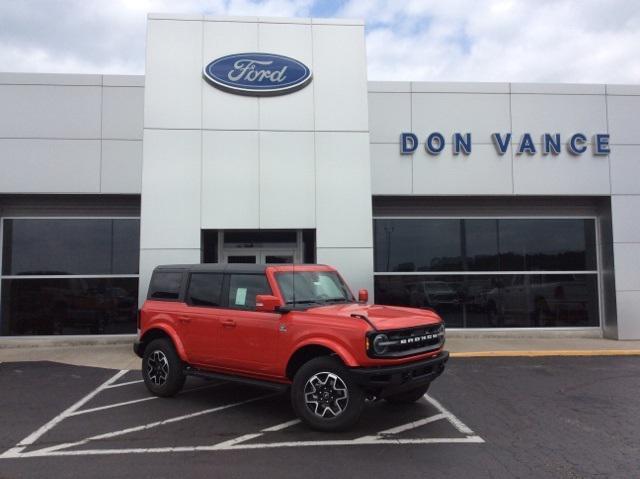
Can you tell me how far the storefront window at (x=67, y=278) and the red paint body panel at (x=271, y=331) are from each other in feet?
20.2

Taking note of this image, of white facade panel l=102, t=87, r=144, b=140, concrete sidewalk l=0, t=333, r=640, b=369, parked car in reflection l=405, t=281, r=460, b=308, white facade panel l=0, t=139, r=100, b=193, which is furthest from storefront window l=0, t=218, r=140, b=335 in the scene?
parked car in reflection l=405, t=281, r=460, b=308

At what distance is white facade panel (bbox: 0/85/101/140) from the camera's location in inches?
484

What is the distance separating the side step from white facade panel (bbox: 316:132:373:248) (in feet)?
16.5

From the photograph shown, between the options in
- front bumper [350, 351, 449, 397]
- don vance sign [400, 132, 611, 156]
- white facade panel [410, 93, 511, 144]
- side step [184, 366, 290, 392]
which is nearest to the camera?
front bumper [350, 351, 449, 397]

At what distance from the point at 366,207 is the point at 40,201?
333 inches

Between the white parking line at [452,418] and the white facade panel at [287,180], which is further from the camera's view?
the white facade panel at [287,180]

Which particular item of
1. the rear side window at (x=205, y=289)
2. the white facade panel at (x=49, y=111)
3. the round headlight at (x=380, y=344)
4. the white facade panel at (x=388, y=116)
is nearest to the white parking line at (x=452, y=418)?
the round headlight at (x=380, y=344)

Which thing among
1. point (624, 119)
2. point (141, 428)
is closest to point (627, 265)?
point (624, 119)

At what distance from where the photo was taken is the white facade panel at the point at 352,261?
11.2 meters

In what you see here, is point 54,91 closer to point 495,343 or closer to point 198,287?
point 198,287

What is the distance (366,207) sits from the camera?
449 inches

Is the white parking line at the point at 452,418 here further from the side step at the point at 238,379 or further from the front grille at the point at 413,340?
the side step at the point at 238,379

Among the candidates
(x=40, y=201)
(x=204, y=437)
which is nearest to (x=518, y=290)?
(x=204, y=437)

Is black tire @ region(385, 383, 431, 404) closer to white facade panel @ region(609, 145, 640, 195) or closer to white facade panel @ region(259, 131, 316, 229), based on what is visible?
white facade panel @ region(259, 131, 316, 229)
